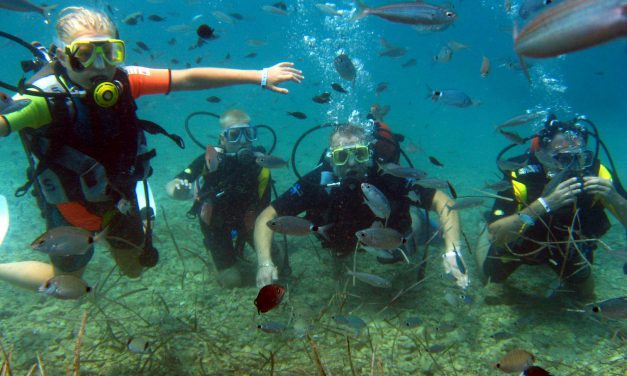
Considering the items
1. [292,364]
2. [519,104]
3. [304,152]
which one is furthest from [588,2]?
[519,104]

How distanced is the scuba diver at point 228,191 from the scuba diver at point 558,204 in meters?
3.72

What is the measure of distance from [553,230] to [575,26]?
4305mm

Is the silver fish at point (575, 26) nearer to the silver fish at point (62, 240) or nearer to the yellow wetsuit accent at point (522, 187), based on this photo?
the silver fish at point (62, 240)

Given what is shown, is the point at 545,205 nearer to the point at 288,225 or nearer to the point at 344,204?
the point at 344,204

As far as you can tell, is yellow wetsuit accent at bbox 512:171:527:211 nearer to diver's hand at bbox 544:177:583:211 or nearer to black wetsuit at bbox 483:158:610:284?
black wetsuit at bbox 483:158:610:284

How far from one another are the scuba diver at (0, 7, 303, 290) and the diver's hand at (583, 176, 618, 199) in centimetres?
348

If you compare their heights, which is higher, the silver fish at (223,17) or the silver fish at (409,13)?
the silver fish at (409,13)

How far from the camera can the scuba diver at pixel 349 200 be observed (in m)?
4.20

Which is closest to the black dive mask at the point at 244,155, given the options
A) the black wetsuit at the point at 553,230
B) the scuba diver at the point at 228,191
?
the scuba diver at the point at 228,191

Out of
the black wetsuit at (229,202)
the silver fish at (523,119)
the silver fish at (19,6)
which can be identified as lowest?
the black wetsuit at (229,202)

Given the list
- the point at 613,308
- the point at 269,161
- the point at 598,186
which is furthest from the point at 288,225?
the point at 598,186

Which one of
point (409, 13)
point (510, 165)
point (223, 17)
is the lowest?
point (510, 165)

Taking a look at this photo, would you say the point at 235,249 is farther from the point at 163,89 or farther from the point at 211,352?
the point at 163,89

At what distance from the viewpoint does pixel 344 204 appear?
4363 millimetres
